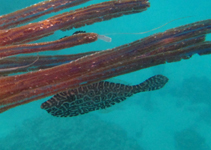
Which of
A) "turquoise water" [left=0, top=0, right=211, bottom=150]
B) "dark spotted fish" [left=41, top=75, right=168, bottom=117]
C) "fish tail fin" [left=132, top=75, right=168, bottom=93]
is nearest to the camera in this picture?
"dark spotted fish" [left=41, top=75, right=168, bottom=117]

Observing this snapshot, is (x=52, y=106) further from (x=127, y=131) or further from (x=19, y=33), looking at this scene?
(x=127, y=131)

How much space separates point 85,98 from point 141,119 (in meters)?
12.8

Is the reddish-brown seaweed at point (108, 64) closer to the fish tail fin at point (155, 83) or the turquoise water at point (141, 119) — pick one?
the fish tail fin at point (155, 83)

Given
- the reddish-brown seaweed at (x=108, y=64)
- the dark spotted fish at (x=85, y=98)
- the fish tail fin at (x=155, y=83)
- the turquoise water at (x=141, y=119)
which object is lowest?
the turquoise water at (x=141, y=119)

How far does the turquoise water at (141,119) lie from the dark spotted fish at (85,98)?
883cm

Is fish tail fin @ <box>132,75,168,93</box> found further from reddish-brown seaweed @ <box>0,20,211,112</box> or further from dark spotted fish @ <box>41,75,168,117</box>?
reddish-brown seaweed @ <box>0,20,211,112</box>

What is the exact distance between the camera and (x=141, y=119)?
14.4m

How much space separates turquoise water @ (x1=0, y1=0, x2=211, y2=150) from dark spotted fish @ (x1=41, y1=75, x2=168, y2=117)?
883 centimetres

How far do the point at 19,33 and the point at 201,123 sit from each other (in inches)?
623

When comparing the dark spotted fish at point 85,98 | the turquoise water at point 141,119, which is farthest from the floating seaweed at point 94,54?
the turquoise water at point 141,119

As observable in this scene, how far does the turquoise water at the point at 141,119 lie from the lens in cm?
1109

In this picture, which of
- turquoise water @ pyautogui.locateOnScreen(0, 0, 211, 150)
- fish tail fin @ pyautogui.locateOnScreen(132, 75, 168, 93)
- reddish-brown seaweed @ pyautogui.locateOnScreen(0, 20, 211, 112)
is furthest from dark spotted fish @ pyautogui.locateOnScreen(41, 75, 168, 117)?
turquoise water @ pyautogui.locateOnScreen(0, 0, 211, 150)

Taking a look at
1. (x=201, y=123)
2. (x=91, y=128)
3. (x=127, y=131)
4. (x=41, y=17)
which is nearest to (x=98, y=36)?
(x=41, y=17)

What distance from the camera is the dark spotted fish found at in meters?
2.42
